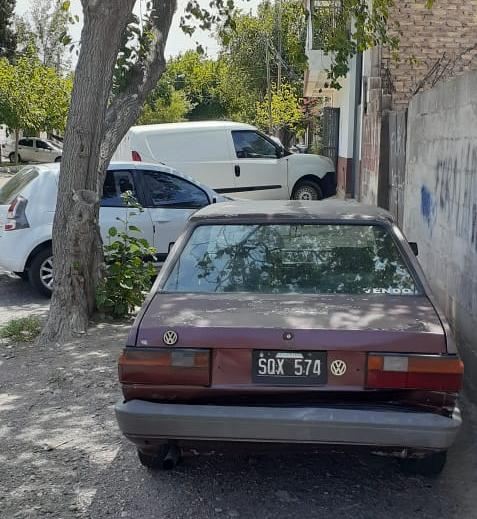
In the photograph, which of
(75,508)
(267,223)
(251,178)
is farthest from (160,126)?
(75,508)

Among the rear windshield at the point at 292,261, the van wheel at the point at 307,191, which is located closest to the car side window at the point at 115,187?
the rear windshield at the point at 292,261

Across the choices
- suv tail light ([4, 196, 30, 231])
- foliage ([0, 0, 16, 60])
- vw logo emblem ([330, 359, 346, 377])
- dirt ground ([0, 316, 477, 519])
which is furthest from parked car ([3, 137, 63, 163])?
vw logo emblem ([330, 359, 346, 377])

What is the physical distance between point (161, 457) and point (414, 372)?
4.81 ft

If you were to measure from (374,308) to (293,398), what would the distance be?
686mm

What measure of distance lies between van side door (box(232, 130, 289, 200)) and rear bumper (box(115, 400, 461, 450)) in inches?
508

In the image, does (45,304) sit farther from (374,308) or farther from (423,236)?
(374,308)

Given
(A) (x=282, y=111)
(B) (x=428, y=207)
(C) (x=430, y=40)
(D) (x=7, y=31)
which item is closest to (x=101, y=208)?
(B) (x=428, y=207)

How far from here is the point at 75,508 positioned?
4.07 metres

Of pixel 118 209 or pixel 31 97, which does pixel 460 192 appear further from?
pixel 31 97

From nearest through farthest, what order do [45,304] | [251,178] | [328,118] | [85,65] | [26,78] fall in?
[85,65] → [45,304] → [251,178] → [328,118] → [26,78]

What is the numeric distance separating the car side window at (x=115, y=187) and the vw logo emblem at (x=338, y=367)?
20.6ft

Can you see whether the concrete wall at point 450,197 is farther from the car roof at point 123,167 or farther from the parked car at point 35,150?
the parked car at point 35,150

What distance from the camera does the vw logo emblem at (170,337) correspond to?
3.81 metres

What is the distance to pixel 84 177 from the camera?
721 centimetres
